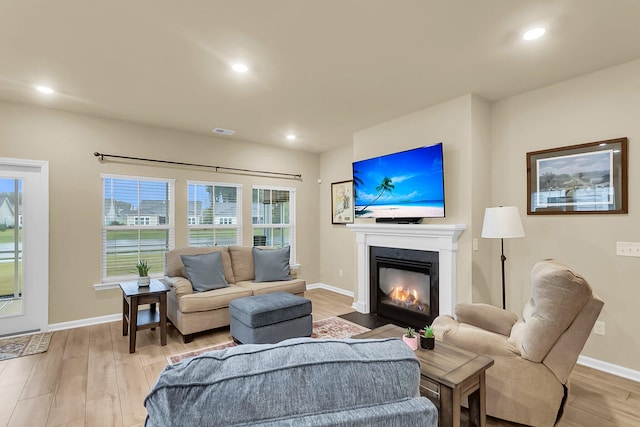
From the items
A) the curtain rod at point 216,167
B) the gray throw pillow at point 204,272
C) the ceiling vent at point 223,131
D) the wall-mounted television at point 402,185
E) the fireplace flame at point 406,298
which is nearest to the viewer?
the wall-mounted television at point 402,185

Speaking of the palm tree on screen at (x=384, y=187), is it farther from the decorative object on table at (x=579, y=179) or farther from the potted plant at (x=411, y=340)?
the potted plant at (x=411, y=340)

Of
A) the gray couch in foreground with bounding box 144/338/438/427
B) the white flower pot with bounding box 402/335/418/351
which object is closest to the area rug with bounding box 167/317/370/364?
Answer: the white flower pot with bounding box 402/335/418/351

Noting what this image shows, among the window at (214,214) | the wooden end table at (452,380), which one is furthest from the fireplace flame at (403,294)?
the window at (214,214)

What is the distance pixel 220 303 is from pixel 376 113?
293cm

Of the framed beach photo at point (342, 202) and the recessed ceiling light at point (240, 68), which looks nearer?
the recessed ceiling light at point (240, 68)

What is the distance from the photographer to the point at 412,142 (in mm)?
3969

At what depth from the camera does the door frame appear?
3.70 meters

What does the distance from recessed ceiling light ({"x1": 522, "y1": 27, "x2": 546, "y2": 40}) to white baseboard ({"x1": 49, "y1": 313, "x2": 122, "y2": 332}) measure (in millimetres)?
5251

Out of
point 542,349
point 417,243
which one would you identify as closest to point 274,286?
point 417,243

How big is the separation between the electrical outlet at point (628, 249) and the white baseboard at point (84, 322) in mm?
5516

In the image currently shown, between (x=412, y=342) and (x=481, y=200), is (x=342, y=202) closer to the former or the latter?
(x=481, y=200)

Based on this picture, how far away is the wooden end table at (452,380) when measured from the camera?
155cm

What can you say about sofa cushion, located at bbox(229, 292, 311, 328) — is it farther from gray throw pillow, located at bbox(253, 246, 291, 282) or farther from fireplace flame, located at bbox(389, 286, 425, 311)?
fireplace flame, located at bbox(389, 286, 425, 311)

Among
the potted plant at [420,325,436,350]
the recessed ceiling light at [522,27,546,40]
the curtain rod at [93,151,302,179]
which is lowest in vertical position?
the potted plant at [420,325,436,350]
